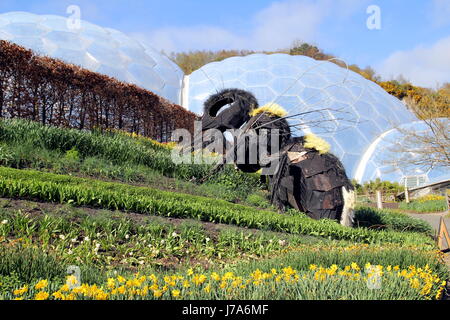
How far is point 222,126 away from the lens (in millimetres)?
10484

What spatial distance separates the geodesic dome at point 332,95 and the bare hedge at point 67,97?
392 inches

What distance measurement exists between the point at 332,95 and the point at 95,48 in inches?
654

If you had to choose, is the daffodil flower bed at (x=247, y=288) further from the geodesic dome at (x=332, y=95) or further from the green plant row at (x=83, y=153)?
the geodesic dome at (x=332, y=95)

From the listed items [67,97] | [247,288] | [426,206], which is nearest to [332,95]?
[426,206]

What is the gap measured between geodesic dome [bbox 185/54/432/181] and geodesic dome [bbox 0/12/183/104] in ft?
9.02

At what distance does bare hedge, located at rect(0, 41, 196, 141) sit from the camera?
10.1 m

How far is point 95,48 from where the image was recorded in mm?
24953

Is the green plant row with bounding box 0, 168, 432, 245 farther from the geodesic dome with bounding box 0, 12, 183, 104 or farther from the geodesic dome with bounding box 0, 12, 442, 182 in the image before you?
the geodesic dome with bounding box 0, 12, 183, 104

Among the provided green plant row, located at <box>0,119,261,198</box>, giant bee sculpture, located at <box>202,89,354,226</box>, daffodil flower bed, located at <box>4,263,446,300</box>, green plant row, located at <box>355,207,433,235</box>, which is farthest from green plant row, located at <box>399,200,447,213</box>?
daffodil flower bed, located at <box>4,263,446,300</box>

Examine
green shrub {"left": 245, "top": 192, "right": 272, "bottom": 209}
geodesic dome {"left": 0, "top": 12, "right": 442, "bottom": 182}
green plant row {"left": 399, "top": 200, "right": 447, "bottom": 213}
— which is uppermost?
geodesic dome {"left": 0, "top": 12, "right": 442, "bottom": 182}

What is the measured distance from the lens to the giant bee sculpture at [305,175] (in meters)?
8.38

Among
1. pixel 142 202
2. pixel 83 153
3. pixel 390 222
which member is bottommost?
pixel 390 222

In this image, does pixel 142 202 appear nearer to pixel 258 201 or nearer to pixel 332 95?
pixel 258 201

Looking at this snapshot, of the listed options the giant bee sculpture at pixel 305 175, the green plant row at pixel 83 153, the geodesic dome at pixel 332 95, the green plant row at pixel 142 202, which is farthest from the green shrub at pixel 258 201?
the geodesic dome at pixel 332 95
